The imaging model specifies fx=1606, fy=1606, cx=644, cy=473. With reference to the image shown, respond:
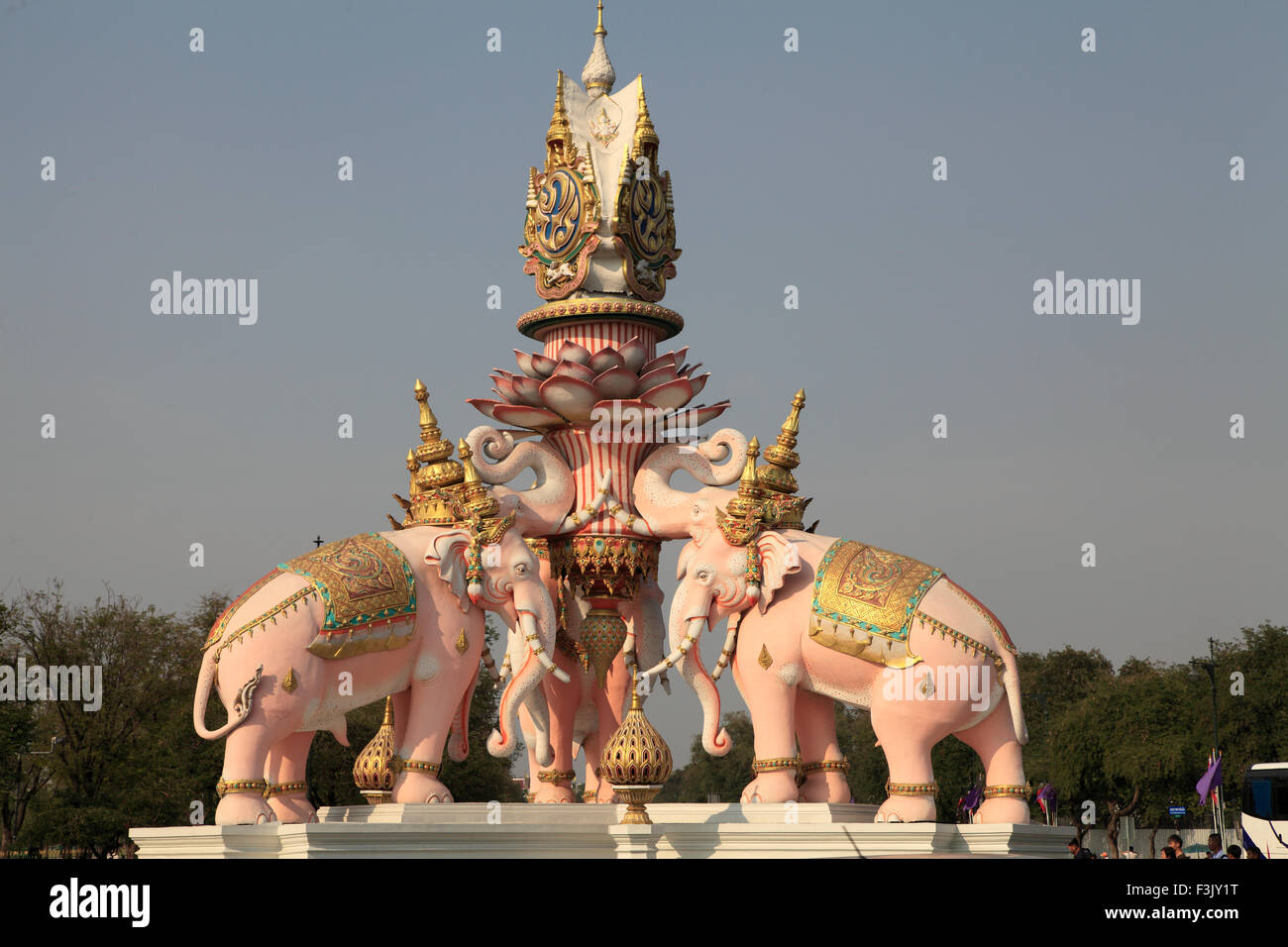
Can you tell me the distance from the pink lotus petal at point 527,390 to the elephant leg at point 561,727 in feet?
7.65

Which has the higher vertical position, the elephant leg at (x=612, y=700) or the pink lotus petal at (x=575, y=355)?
the pink lotus petal at (x=575, y=355)

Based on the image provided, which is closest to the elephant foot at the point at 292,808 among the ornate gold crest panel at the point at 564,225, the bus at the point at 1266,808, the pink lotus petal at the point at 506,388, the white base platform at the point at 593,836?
the white base platform at the point at 593,836

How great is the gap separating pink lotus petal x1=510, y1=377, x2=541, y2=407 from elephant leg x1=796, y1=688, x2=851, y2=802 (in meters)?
3.48

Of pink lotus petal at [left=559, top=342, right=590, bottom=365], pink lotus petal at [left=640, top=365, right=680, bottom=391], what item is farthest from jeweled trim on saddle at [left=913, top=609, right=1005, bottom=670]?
pink lotus petal at [left=559, top=342, right=590, bottom=365]

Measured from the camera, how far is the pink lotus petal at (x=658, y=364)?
14.5 metres

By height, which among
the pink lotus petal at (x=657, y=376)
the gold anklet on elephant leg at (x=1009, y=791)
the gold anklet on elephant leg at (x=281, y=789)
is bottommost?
the gold anklet on elephant leg at (x=1009, y=791)

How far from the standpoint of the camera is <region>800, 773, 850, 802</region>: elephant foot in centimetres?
1390

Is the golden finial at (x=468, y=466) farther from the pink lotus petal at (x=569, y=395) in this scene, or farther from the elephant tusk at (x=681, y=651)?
the elephant tusk at (x=681, y=651)

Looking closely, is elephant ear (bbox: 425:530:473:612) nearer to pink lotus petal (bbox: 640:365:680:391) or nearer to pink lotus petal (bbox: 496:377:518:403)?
pink lotus petal (bbox: 496:377:518:403)

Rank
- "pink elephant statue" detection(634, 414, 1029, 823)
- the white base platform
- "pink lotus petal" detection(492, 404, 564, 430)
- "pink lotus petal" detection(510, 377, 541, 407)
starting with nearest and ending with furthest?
the white base platform, "pink elephant statue" detection(634, 414, 1029, 823), "pink lotus petal" detection(510, 377, 541, 407), "pink lotus petal" detection(492, 404, 564, 430)

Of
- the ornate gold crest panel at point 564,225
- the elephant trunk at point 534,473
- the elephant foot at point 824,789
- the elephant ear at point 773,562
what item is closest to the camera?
the elephant ear at point 773,562

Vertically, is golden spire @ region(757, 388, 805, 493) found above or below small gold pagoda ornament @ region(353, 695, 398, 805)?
above
